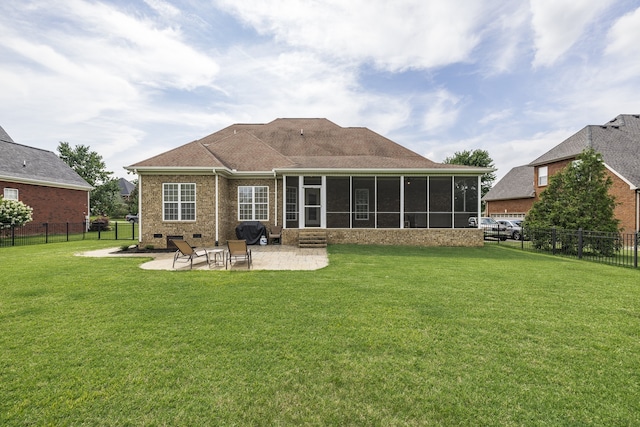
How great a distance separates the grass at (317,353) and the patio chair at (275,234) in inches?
310

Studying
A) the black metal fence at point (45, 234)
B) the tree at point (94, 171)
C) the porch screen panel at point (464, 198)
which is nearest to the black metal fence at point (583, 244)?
the porch screen panel at point (464, 198)

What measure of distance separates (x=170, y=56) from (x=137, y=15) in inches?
93.9

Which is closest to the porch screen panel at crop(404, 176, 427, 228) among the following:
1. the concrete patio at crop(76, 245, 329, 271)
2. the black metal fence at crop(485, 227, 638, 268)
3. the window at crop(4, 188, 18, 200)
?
the black metal fence at crop(485, 227, 638, 268)

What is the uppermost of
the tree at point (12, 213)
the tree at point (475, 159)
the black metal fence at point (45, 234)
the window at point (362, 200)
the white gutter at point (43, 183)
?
the tree at point (475, 159)

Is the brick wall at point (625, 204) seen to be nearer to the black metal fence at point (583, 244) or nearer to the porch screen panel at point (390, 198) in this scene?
the black metal fence at point (583, 244)

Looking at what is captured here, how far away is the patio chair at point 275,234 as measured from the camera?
1512cm

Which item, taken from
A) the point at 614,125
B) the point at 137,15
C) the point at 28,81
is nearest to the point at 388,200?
the point at 137,15

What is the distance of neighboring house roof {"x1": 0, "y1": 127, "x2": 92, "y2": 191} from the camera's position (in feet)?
67.7

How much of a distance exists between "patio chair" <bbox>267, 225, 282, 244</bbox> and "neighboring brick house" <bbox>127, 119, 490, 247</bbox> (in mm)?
462

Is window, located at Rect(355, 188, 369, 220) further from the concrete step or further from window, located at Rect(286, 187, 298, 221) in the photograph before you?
Answer: the concrete step

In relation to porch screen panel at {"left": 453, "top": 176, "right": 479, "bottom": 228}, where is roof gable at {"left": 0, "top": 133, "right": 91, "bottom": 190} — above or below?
above

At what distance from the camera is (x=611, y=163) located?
67.3ft

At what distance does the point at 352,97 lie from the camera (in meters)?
20.8

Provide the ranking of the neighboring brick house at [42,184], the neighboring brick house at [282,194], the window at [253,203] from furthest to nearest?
1. the neighboring brick house at [42,184]
2. the window at [253,203]
3. the neighboring brick house at [282,194]
